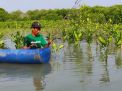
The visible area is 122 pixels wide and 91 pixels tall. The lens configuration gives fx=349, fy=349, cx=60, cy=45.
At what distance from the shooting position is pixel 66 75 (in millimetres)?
9648

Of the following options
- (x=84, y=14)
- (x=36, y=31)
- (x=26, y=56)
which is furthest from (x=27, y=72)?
(x=84, y=14)

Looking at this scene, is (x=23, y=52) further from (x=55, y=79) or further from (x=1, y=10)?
(x=1, y=10)

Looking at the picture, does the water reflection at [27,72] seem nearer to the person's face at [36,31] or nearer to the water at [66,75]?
the water at [66,75]

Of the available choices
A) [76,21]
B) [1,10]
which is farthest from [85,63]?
[1,10]

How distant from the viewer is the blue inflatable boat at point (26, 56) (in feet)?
36.9

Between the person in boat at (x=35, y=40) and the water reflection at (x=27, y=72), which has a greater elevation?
the person in boat at (x=35, y=40)

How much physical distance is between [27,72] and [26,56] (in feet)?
3.77

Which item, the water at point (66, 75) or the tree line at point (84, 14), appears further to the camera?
the tree line at point (84, 14)

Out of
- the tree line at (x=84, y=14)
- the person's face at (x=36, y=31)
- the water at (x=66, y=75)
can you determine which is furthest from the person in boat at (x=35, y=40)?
the tree line at (x=84, y=14)

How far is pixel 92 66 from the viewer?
11.1m

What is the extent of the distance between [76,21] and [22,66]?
8771 mm

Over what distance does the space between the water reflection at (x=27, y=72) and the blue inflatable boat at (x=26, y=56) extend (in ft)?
0.55

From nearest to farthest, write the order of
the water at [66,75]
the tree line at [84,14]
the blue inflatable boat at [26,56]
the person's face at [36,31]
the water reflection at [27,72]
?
the water at [66,75] < the water reflection at [27,72] < the blue inflatable boat at [26,56] < the person's face at [36,31] < the tree line at [84,14]

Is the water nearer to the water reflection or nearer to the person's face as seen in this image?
A: the water reflection
